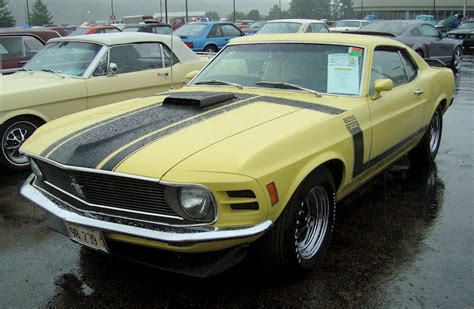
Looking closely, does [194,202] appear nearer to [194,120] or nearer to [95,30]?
[194,120]

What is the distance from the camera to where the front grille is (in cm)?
270

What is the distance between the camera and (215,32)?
17.5 metres

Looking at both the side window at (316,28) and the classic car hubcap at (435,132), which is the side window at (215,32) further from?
the classic car hubcap at (435,132)

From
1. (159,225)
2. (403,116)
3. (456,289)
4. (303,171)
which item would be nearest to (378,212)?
(403,116)

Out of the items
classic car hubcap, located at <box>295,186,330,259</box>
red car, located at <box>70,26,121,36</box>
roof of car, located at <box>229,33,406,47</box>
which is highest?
red car, located at <box>70,26,121,36</box>

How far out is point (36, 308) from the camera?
2.93m

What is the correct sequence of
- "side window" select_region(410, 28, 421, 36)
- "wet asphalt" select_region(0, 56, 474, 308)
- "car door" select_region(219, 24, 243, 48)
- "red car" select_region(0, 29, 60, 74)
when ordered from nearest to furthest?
"wet asphalt" select_region(0, 56, 474, 308)
"red car" select_region(0, 29, 60, 74)
"side window" select_region(410, 28, 421, 36)
"car door" select_region(219, 24, 243, 48)

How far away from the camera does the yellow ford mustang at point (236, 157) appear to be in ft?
8.68

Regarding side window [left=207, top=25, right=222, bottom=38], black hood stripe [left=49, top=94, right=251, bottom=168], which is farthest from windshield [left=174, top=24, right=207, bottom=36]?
black hood stripe [left=49, top=94, right=251, bottom=168]

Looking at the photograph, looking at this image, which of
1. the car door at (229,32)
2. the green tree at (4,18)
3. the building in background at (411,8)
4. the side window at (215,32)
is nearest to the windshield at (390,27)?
the car door at (229,32)

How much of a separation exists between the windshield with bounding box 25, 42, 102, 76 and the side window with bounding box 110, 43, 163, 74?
0.27m

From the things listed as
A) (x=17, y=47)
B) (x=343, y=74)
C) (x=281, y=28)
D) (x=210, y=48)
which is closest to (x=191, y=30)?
(x=210, y=48)

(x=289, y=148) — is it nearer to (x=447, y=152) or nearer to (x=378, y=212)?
(x=378, y=212)

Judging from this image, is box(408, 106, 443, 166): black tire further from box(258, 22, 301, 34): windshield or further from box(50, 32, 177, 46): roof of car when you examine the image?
box(258, 22, 301, 34): windshield
